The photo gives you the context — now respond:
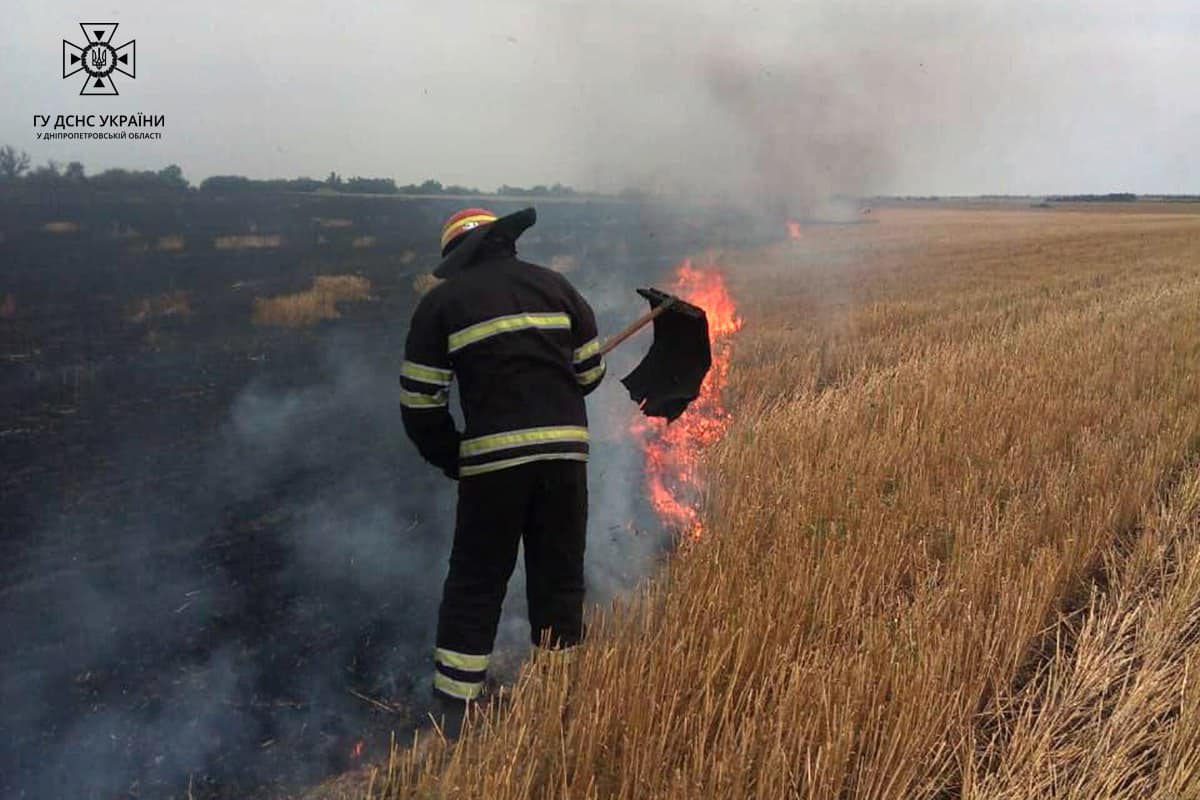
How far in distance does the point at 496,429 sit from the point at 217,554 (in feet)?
9.50

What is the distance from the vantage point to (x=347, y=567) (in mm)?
4957

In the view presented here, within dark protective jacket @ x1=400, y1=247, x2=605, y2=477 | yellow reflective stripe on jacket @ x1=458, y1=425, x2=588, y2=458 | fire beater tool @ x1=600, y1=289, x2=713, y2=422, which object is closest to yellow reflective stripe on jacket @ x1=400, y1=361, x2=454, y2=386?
dark protective jacket @ x1=400, y1=247, x2=605, y2=477

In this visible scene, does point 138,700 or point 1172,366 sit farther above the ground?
point 1172,366

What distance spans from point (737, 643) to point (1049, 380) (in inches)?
204

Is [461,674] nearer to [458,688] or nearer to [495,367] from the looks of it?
[458,688]

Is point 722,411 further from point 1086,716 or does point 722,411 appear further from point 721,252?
point 721,252

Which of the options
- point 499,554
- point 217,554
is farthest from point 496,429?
point 217,554

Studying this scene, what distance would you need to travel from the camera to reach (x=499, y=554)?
3.36 m

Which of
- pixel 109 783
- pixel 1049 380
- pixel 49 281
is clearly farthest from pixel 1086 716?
pixel 49 281

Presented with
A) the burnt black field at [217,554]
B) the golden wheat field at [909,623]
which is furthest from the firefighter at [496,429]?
the burnt black field at [217,554]

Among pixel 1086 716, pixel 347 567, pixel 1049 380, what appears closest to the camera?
pixel 1086 716

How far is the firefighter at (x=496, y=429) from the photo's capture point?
3.26 m

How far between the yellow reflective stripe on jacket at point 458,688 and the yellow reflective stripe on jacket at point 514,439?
0.98 metres

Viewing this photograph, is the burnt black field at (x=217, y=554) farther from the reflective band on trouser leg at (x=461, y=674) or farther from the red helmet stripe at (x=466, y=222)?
the red helmet stripe at (x=466, y=222)
